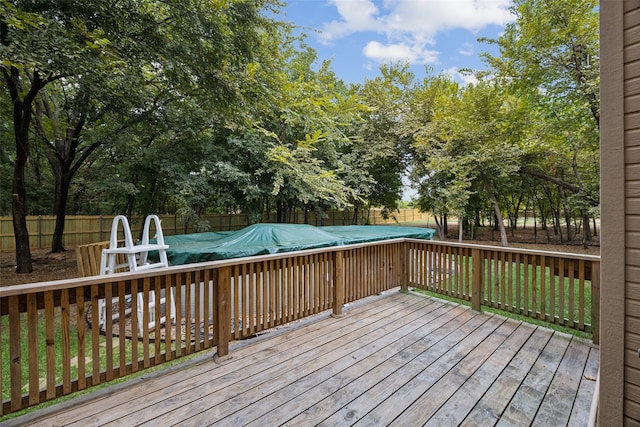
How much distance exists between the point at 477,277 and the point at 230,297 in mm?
2937

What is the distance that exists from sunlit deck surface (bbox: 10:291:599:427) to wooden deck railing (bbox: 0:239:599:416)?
0.18 metres

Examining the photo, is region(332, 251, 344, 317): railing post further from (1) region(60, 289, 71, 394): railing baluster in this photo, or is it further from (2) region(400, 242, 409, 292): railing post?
(1) region(60, 289, 71, 394): railing baluster

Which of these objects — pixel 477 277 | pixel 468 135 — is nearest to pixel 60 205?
pixel 477 277

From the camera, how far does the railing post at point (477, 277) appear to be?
3.66m

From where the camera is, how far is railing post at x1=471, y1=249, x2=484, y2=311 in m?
3.66

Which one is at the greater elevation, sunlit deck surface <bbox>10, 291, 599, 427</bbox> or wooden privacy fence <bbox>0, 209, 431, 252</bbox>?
wooden privacy fence <bbox>0, 209, 431, 252</bbox>

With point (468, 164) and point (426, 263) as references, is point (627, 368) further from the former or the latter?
point (468, 164)

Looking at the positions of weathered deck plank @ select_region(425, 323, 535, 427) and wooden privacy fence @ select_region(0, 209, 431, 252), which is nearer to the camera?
weathered deck plank @ select_region(425, 323, 535, 427)

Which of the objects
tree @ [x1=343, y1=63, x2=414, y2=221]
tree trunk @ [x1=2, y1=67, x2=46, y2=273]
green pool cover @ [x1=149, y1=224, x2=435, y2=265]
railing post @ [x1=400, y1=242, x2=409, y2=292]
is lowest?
railing post @ [x1=400, y1=242, x2=409, y2=292]

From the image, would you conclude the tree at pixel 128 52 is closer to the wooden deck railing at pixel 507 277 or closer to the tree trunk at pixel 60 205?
the tree trunk at pixel 60 205

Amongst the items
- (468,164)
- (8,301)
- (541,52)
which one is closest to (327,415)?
(8,301)

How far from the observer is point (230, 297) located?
2.59 m

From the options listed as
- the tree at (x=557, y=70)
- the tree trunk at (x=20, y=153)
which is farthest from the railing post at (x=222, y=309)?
the tree at (x=557, y=70)

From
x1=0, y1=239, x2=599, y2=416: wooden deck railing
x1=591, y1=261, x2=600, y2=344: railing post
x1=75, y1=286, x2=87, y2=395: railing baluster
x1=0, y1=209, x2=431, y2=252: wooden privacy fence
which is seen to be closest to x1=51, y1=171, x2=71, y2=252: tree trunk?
x1=0, y1=209, x2=431, y2=252: wooden privacy fence
